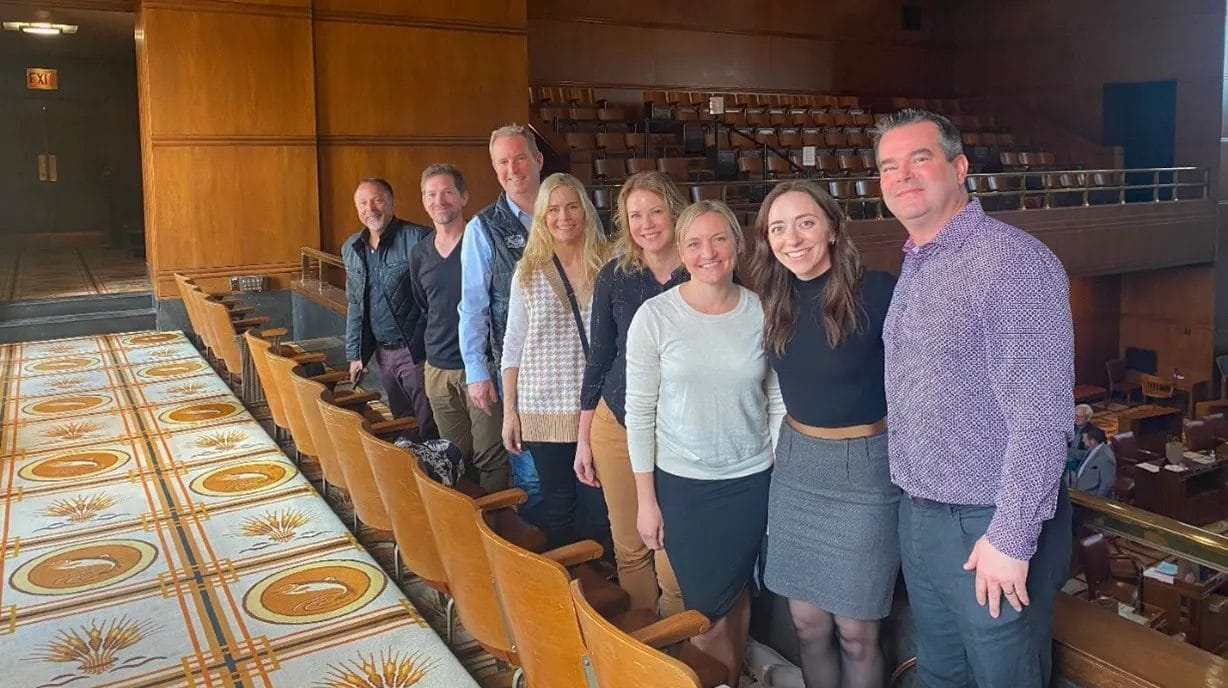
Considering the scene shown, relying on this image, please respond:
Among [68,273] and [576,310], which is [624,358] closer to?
[576,310]

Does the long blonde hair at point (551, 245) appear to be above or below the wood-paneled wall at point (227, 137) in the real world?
below

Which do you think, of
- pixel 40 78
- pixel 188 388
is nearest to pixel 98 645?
pixel 188 388

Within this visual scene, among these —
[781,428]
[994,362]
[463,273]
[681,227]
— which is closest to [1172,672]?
[994,362]

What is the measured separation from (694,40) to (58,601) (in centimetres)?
1051

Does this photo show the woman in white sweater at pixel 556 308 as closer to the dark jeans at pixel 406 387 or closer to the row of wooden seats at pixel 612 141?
the dark jeans at pixel 406 387

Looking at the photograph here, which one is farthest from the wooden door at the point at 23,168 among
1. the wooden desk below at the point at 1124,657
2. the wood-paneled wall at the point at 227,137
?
the wooden desk below at the point at 1124,657

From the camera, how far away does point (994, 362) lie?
1.38 metres

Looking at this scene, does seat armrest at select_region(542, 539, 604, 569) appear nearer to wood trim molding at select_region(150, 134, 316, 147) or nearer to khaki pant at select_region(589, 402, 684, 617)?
khaki pant at select_region(589, 402, 684, 617)

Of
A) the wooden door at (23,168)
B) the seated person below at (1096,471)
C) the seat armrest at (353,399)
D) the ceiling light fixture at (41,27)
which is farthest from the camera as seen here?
the wooden door at (23,168)

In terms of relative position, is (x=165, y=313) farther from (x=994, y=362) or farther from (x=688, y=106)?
(x=994, y=362)

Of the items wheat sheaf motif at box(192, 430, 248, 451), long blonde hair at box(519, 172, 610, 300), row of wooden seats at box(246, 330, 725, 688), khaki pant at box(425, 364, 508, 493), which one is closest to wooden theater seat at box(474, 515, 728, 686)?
row of wooden seats at box(246, 330, 725, 688)

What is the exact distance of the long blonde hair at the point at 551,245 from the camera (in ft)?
8.01

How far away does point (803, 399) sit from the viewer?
1706mm

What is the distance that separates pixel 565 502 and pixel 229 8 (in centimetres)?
643
